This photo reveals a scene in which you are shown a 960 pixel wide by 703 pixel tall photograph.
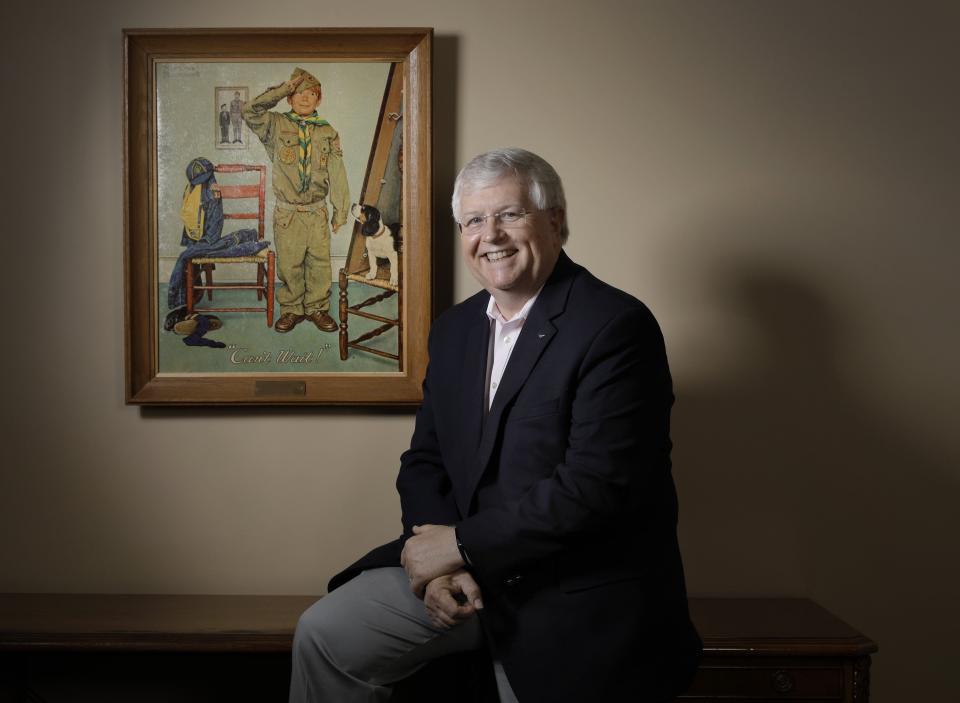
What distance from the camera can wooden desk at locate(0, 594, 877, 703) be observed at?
91.4 inches

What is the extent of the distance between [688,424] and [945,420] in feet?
2.64

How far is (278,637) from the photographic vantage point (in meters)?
2.34

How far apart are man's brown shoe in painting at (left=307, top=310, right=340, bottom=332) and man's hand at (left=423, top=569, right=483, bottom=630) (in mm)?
964

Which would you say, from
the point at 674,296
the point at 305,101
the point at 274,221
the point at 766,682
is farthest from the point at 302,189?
the point at 766,682

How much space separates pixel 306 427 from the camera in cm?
274

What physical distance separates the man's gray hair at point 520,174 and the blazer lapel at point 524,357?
0.68ft

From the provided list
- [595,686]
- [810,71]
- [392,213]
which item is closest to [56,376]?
[392,213]

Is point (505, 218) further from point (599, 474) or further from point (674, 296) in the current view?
point (674, 296)

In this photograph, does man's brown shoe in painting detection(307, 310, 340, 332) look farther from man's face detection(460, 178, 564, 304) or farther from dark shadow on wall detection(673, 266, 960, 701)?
dark shadow on wall detection(673, 266, 960, 701)

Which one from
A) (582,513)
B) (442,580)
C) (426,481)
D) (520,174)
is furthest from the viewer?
(426,481)

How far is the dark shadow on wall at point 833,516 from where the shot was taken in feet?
8.98

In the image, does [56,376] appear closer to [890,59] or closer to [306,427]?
[306,427]

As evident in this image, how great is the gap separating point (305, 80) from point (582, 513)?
1580 mm

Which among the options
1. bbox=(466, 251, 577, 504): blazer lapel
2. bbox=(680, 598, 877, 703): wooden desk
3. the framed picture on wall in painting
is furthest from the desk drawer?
the framed picture on wall in painting
